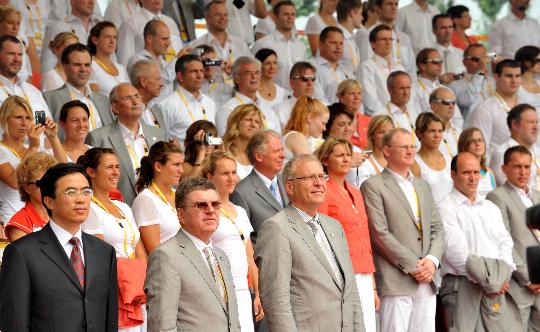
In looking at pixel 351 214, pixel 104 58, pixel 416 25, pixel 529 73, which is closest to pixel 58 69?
pixel 104 58

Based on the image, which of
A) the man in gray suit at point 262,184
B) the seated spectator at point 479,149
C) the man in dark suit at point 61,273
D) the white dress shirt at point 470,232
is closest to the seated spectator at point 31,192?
the man in dark suit at point 61,273

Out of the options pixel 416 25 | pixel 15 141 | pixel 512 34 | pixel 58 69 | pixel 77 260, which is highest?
pixel 416 25

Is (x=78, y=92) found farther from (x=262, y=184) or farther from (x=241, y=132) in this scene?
(x=262, y=184)

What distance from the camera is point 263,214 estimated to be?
7.15 metres

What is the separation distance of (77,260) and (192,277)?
0.56 m

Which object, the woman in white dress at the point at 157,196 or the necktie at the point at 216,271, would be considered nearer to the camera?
the necktie at the point at 216,271

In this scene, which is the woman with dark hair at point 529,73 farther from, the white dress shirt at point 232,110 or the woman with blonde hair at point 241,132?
the woman with blonde hair at point 241,132

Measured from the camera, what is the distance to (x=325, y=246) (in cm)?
607

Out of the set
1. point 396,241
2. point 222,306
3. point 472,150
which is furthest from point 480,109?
point 222,306

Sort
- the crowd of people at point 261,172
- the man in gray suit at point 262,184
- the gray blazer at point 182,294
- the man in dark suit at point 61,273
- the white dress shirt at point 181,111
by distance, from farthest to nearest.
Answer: the white dress shirt at point 181,111 < the man in gray suit at point 262,184 < the crowd of people at point 261,172 < the gray blazer at point 182,294 < the man in dark suit at point 61,273

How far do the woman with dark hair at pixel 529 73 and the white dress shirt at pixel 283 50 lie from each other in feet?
7.71

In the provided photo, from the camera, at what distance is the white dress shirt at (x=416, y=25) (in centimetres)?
1295

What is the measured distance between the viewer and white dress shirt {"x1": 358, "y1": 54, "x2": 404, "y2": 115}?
11102 millimetres

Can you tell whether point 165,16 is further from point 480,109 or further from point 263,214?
point 263,214
